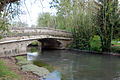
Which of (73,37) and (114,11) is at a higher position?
(114,11)

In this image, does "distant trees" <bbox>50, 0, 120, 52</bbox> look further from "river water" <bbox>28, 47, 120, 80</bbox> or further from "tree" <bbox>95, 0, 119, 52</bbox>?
"river water" <bbox>28, 47, 120, 80</bbox>

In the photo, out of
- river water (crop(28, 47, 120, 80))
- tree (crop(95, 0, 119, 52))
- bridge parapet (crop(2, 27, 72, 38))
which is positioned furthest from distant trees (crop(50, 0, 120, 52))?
river water (crop(28, 47, 120, 80))

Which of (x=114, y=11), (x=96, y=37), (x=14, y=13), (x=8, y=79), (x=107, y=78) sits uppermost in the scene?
(x=114, y=11)

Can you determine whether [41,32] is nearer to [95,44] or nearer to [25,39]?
[25,39]

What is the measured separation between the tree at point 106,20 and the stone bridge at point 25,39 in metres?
7.61

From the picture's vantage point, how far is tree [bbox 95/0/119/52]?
59.4ft

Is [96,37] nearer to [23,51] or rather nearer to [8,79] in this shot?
[23,51]

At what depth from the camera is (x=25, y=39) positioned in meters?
17.9

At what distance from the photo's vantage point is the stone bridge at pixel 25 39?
595 inches

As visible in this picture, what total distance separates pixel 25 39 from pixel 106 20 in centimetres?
1097

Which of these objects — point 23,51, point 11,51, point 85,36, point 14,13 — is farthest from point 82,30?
point 14,13

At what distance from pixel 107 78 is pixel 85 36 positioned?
1343 centimetres

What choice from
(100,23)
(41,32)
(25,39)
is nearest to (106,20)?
(100,23)

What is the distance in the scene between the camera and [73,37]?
83.7 feet
